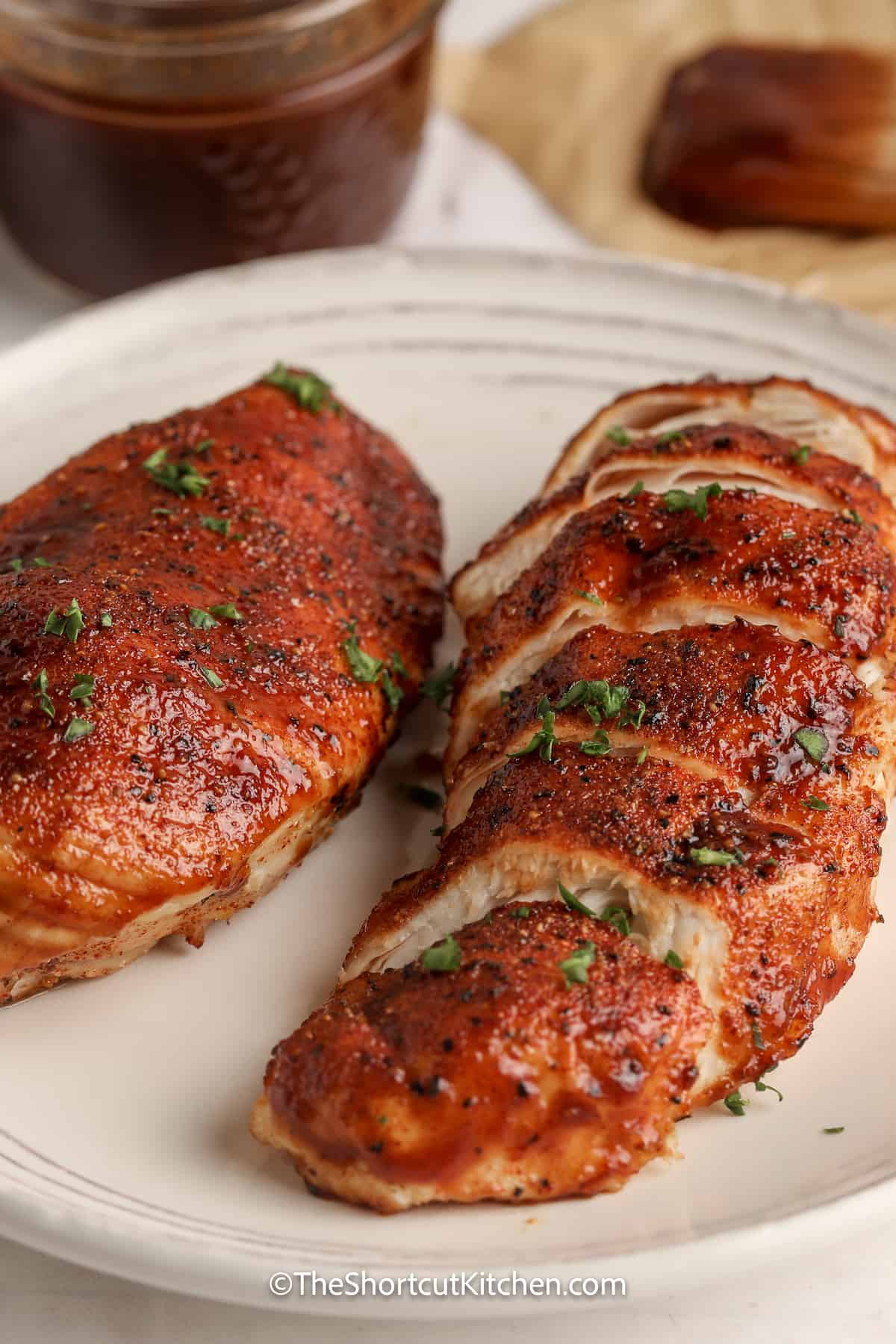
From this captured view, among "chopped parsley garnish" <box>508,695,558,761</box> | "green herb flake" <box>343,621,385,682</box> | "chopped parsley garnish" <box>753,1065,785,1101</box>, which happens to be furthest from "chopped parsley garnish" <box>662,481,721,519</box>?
"chopped parsley garnish" <box>753,1065,785,1101</box>

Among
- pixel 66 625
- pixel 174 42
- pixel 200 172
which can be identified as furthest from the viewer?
pixel 200 172

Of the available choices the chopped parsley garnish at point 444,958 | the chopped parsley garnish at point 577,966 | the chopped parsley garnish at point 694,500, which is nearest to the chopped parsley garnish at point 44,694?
the chopped parsley garnish at point 444,958

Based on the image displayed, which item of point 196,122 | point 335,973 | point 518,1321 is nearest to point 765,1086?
point 518,1321

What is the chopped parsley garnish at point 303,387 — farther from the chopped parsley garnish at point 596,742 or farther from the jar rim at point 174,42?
the chopped parsley garnish at point 596,742

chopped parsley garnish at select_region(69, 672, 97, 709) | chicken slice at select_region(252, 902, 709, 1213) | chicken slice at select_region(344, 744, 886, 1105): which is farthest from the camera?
chopped parsley garnish at select_region(69, 672, 97, 709)

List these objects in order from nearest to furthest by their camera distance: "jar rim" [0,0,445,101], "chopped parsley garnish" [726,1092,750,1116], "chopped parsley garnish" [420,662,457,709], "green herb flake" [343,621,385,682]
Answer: "chopped parsley garnish" [726,1092,750,1116], "green herb flake" [343,621,385,682], "chopped parsley garnish" [420,662,457,709], "jar rim" [0,0,445,101]

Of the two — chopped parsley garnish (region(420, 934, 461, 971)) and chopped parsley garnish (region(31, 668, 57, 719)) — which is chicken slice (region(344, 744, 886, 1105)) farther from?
chopped parsley garnish (region(31, 668, 57, 719))

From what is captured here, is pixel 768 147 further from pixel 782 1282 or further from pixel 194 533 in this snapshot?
pixel 782 1282

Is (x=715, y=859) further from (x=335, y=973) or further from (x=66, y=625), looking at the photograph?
(x=66, y=625)
